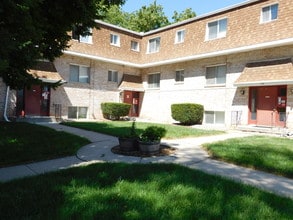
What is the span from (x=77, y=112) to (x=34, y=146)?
1341 centimetres

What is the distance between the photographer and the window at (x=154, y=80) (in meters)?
24.2

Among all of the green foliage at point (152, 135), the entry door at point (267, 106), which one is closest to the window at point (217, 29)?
the entry door at point (267, 106)

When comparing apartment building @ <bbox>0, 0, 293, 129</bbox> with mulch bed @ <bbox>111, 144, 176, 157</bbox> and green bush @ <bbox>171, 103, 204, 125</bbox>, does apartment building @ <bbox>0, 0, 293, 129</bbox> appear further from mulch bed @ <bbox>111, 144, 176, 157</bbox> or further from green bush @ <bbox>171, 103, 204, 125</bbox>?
mulch bed @ <bbox>111, 144, 176, 157</bbox>

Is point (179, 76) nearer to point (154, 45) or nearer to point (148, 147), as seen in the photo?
point (154, 45)

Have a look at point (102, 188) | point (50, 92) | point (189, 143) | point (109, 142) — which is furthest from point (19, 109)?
point (102, 188)

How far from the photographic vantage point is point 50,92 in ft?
65.8

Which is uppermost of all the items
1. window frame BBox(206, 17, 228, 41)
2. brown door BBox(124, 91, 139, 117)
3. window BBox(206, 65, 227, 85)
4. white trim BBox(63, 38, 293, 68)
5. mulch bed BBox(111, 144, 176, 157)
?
window frame BBox(206, 17, 228, 41)

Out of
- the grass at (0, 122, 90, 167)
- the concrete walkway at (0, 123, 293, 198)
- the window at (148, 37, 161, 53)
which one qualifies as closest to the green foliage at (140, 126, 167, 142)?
the concrete walkway at (0, 123, 293, 198)

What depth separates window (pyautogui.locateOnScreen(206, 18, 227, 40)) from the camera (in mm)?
18906

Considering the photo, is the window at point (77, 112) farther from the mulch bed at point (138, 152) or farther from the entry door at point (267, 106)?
the mulch bed at point (138, 152)

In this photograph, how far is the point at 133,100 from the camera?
25.5m

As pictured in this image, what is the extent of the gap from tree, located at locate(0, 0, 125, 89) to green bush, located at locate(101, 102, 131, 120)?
498 inches

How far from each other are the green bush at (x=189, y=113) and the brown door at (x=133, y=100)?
21.3ft

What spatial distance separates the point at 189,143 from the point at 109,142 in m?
2.95
